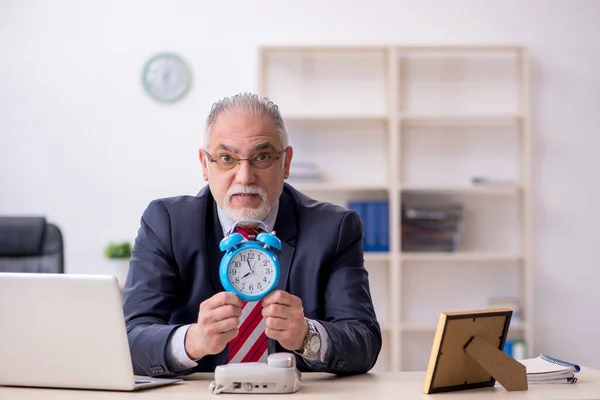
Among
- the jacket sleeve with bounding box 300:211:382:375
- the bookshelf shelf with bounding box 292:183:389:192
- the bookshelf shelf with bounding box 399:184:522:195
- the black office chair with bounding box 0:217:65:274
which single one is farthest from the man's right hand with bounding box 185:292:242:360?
the bookshelf shelf with bounding box 399:184:522:195

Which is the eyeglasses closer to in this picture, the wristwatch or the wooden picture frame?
the wristwatch

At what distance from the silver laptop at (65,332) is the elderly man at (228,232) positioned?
1.19 ft

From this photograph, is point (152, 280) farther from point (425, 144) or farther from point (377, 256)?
point (425, 144)

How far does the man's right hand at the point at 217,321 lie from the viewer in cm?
173

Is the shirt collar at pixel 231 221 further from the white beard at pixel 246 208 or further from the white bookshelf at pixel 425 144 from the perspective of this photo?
the white bookshelf at pixel 425 144

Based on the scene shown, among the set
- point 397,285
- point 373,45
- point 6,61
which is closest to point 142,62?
point 6,61

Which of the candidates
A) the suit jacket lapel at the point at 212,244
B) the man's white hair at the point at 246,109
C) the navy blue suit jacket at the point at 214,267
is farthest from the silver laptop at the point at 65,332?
the man's white hair at the point at 246,109

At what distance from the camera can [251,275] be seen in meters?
1.74

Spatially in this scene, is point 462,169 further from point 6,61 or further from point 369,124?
point 6,61

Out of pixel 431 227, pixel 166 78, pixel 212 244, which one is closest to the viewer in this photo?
pixel 212 244

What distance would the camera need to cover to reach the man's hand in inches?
69.3

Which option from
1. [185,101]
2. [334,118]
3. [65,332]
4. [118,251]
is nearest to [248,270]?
[65,332]

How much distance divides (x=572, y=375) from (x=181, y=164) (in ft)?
11.5

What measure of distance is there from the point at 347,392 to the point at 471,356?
0.26 meters
